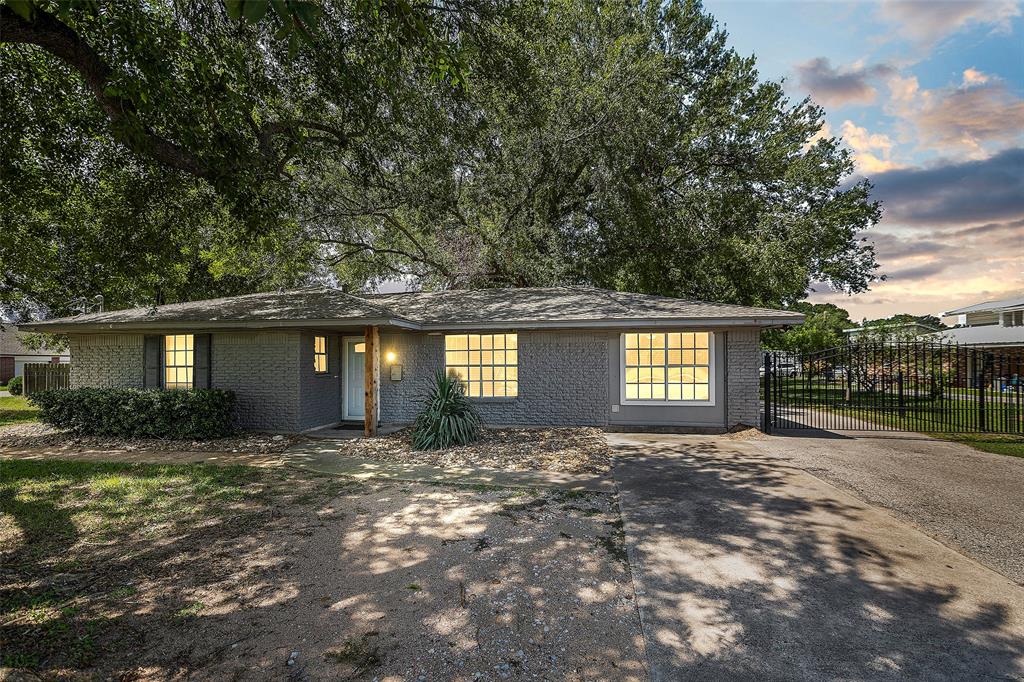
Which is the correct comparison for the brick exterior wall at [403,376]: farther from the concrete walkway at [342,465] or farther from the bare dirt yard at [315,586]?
the bare dirt yard at [315,586]

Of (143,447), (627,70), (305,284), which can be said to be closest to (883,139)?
(627,70)

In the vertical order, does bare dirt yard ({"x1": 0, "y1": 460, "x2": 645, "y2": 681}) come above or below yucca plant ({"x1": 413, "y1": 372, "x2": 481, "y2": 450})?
below

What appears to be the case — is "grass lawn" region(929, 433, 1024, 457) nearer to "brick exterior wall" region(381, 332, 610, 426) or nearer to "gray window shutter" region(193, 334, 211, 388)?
"brick exterior wall" region(381, 332, 610, 426)

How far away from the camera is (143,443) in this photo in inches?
368

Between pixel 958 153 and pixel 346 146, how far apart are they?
16576 mm

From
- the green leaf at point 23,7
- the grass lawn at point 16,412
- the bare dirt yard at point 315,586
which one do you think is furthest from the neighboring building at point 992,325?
the grass lawn at point 16,412

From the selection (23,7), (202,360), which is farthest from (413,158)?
(23,7)

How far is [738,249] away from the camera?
1552cm

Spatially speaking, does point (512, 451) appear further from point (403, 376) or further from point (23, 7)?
point (23, 7)

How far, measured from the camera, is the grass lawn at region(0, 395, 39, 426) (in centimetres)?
1283

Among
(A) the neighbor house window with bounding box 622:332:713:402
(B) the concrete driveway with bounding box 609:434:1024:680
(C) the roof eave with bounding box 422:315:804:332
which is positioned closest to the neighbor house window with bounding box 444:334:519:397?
(C) the roof eave with bounding box 422:315:804:332

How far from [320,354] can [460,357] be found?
337 cm

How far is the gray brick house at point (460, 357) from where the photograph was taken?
10414 millimetres

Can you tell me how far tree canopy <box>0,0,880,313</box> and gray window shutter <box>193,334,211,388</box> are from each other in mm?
2265
